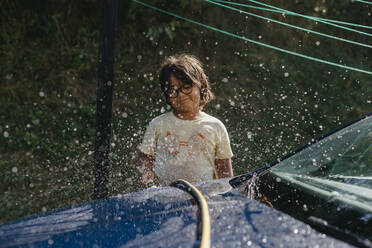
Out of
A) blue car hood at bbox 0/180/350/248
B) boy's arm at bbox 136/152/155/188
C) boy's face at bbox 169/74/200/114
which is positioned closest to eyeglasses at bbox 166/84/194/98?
boy's face at bbox 169/74/200/114

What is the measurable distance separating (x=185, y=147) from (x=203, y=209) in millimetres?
1131

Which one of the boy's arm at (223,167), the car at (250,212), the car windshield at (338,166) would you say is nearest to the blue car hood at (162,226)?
the car at (250,212)

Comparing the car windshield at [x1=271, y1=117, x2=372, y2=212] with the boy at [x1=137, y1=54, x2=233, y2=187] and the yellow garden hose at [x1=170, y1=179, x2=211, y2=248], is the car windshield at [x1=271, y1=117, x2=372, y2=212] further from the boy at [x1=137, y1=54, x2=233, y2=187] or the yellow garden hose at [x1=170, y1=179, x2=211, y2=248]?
the boy at [x1=137, y1=54, x2=233, y2=187]

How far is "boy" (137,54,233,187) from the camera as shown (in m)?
2.62

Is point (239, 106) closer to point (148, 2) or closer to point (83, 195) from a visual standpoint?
point (148, 2)

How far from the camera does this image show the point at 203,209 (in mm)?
1521

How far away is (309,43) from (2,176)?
20.7 ft

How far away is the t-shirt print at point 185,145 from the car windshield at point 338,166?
2.49 ft

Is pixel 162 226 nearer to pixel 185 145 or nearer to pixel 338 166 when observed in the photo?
pixel 338 166

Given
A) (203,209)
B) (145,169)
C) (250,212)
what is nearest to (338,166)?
(250,212)

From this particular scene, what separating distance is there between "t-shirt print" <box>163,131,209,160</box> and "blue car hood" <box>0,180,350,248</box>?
0.85 m

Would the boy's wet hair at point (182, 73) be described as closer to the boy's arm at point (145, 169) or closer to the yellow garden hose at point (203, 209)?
the boy's arm at point (145, 169)

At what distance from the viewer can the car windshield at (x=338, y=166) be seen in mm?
1681

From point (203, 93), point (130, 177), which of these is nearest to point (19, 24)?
point (130, 177)
